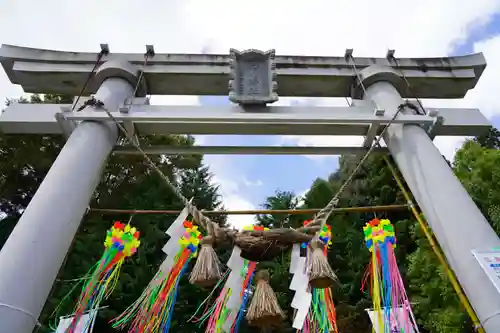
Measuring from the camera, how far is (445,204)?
3299 millimetres

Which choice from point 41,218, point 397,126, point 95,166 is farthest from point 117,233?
point 397,126

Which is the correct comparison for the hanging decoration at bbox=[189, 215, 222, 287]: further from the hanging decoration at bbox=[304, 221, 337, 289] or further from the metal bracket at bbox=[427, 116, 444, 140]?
the metal bracket at bbox=[427, 116, 444, 140]

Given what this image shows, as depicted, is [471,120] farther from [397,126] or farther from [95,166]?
[95,166]

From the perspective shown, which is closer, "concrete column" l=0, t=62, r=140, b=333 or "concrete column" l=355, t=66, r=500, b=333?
"concrete column" l=0, t=62, r=140, b=333

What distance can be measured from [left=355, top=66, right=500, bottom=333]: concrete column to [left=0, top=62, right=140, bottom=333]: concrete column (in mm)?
2386

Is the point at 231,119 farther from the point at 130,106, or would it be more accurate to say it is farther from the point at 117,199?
the point at 117,199

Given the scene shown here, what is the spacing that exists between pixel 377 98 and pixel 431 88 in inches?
30.7

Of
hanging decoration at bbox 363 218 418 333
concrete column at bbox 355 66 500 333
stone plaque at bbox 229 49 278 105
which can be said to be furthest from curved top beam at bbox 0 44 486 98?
hanging decoration at bbox 363 218 418 333

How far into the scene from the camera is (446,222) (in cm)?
321

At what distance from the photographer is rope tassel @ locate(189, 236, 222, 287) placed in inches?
110

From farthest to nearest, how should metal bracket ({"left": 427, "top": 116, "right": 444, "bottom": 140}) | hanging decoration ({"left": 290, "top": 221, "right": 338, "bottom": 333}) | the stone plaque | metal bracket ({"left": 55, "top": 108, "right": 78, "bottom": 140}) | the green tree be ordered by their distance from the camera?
the green tree, the stone plaque, metal bracket ({"left": 427, "top": 116, "right": 444, "bottom": 140}), metal bracket ({"left": 55, "top": 108, "right": 78, "bottom": 140}), hanging decoration ({"left": 290, "top": 221, "right": 338, "bottom": 333})

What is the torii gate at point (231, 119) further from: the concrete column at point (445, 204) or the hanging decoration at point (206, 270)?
the hanging decoration at point (206, 270)

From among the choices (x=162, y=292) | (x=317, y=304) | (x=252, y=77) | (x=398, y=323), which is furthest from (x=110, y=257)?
(x=398, y=323)

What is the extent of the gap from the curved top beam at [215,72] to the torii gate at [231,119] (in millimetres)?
10
